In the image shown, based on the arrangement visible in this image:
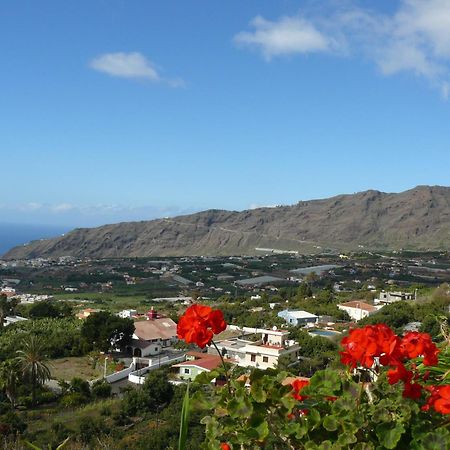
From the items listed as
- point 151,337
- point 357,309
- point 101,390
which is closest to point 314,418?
point 101,390

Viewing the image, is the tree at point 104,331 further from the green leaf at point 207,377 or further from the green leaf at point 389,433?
the green leaf at point 389,433

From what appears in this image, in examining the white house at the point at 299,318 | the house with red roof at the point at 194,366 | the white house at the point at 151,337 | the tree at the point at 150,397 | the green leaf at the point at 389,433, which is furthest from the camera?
the white house at the point at 299,318

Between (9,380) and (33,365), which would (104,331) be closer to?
(33,365)

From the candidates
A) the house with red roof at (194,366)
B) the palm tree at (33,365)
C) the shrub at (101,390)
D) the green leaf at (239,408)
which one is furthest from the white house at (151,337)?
the green leaf at (239,408)

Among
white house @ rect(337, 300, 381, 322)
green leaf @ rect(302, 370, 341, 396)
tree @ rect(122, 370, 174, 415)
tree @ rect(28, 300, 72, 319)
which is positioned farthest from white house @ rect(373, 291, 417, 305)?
green leaf @ rect(302, 370, 341, 396)

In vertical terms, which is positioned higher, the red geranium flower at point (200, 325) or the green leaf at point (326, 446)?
the red geranium flower at point (200, 325)

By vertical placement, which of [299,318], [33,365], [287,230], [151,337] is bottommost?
[151,337]

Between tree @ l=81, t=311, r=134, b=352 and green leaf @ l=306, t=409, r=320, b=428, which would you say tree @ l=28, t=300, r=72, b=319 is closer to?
tree @ l=81, t=311, r=134, b=352
